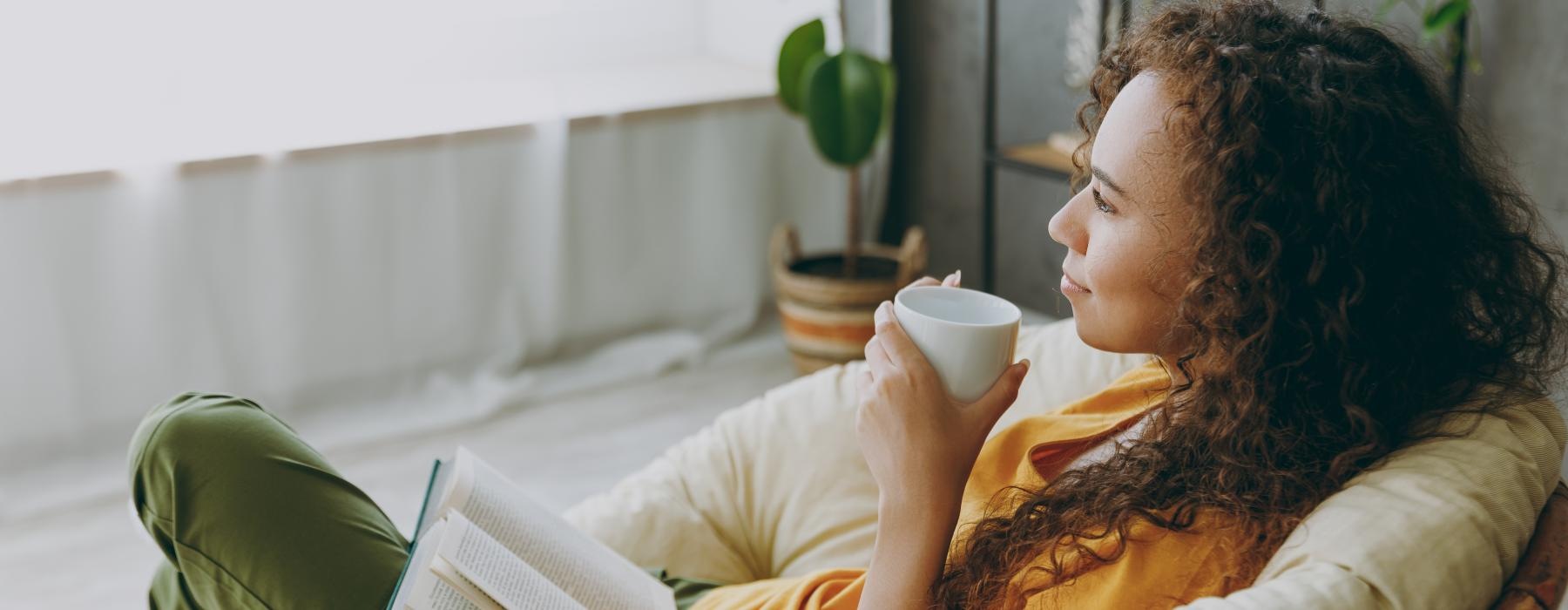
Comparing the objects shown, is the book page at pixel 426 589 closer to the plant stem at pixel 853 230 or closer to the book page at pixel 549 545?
the book page at pixel 549 545

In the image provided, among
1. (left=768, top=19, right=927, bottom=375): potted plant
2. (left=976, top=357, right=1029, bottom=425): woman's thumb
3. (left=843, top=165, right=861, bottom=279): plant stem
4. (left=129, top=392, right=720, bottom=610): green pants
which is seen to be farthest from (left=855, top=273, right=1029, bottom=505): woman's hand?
(left=843, top=165, right=861, bottom=279): plant stem

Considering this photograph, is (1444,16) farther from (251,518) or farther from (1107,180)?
(251,518)

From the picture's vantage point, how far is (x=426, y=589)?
1.00 metres

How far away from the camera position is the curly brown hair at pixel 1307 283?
0.84 m

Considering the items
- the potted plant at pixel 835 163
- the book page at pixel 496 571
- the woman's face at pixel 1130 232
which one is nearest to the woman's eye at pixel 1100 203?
the woman's face at pixel 1130 232

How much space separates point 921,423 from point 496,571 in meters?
0.38

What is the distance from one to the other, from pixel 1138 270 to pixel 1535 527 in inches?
12.6

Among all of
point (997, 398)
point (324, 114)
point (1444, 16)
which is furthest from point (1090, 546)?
point (324, 114)

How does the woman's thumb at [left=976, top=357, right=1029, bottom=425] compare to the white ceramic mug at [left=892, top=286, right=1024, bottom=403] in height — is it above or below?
below

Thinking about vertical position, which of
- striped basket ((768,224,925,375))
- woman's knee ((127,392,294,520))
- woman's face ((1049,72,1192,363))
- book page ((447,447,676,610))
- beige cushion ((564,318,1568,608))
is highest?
woman's face ((1049,72,1192,363))

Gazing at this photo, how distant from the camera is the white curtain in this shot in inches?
92.7

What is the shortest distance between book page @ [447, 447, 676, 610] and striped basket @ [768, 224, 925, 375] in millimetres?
1318

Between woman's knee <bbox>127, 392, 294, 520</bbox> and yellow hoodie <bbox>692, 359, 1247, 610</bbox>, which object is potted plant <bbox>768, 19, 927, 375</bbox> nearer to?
yellow hoodie <bbox>692, 359, 1247, 610</bbox>

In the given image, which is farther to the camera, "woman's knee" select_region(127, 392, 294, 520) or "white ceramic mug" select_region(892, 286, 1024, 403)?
"woman's knee" select_region(127, 392, 294, 520)
